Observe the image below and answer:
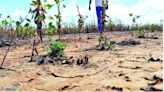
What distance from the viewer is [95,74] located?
517 centimetres

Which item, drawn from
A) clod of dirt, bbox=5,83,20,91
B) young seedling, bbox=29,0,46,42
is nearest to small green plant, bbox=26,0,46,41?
young seedling, bbox=29,0,46,42

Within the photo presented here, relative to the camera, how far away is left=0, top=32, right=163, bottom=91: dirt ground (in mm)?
4609

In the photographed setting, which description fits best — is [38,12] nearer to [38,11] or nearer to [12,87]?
[38,11]

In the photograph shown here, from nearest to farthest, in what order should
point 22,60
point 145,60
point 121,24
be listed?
point 145,60 < point 22,60 < point 121,24

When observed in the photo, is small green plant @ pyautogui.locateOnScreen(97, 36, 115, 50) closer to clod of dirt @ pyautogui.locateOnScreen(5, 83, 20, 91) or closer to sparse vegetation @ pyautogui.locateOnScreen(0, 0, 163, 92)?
sparse vegetation @ pyautogui.locateOnScreen(0, 0, 163, 92)

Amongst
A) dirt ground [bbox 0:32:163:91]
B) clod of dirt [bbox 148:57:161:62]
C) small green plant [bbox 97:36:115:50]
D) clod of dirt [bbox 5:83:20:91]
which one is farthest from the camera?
small green plant [bbox 97:36:115:50]

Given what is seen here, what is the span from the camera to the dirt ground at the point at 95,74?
15.1 ft


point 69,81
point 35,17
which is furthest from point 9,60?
point 69,81

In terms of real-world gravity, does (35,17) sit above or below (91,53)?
above

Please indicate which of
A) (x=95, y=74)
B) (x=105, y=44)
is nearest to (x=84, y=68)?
(x=95, y=74)

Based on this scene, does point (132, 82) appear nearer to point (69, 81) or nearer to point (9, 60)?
point (69, 81)

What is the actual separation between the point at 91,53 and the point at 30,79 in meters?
1.83

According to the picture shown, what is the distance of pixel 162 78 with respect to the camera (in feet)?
14.7

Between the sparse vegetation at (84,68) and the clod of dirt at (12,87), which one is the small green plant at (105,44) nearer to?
the sparse vegetation at (84,68)
